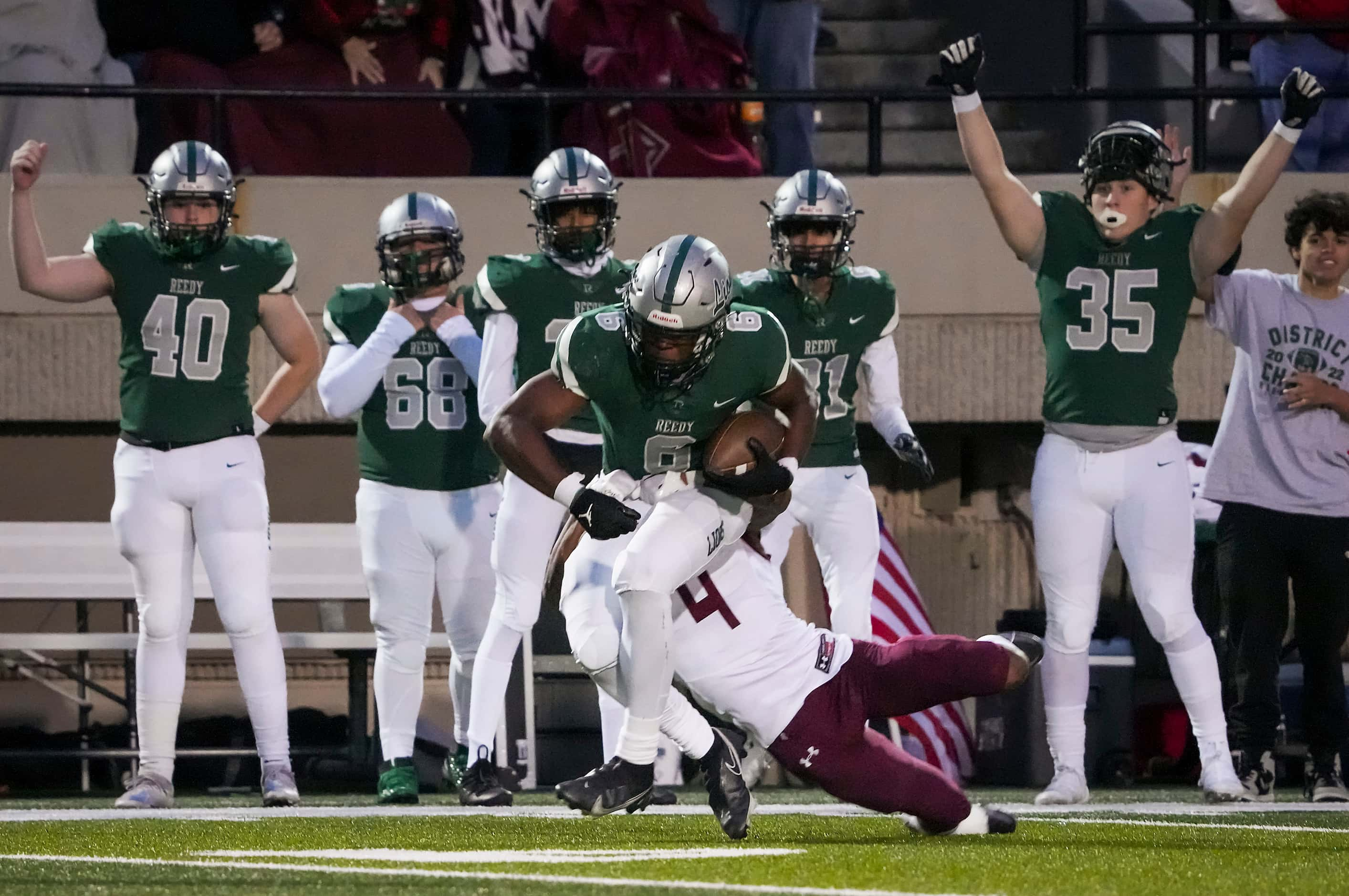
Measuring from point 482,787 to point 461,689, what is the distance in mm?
573

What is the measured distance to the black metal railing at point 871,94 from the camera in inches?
310

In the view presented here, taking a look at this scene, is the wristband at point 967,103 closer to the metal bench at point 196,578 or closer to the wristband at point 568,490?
the wristband at point 568,490

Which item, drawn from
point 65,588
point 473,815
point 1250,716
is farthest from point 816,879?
point 65,588

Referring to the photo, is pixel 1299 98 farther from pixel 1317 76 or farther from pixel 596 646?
pixel 1317 76

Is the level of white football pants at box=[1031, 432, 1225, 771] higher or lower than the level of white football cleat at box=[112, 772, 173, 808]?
higher

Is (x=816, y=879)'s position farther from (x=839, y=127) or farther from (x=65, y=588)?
(x=839, y=127)

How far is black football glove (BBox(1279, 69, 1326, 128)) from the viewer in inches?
228

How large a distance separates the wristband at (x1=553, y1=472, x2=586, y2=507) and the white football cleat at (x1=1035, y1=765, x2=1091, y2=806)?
1.88 metres

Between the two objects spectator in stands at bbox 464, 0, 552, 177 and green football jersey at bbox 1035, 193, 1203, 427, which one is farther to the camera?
spectator in stands at bbox 464, 0, 552, 177

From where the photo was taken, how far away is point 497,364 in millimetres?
5973

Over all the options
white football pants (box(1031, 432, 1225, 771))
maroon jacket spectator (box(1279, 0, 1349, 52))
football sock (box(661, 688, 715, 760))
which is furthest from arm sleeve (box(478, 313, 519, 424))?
maroon jacket spectator (box(1279, 0, 1349, 52))

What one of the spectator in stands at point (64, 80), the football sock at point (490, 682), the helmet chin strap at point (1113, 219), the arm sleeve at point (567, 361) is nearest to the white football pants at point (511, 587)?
the football sock at point (490, 682)

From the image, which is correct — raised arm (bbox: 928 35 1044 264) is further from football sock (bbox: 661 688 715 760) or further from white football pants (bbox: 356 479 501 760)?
football sock (bbox: 661 688 715 760)

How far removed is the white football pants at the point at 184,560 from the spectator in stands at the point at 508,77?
2713 millimetres
